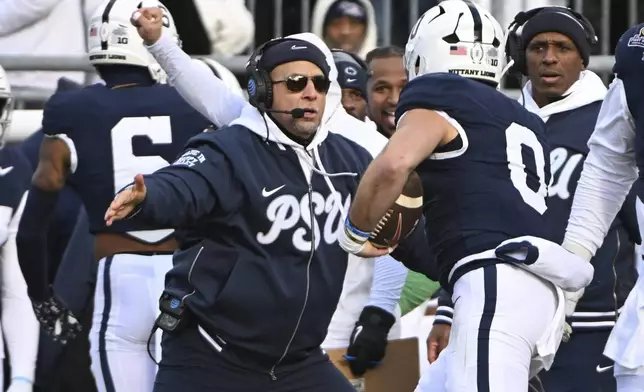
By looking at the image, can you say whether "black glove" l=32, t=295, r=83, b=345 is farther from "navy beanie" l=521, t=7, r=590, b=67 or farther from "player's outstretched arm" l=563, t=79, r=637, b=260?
"player's outstretched arm" l=563, t=79, r=637, b=260

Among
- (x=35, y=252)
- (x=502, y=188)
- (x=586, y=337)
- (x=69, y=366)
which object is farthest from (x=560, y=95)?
(x=69, y=366)

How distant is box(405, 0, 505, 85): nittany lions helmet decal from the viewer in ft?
19.5

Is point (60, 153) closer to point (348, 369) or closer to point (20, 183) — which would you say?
point (20, 183)

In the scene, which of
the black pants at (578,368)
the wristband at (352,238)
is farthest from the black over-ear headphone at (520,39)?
the wristband at (352,238)

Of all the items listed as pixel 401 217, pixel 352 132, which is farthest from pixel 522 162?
pixel 352 132

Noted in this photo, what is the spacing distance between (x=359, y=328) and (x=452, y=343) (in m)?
1.69

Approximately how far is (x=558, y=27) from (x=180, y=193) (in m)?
2.28

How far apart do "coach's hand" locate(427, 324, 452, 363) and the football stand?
1.34m

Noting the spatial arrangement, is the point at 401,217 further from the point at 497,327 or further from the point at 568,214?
the point at 568,214

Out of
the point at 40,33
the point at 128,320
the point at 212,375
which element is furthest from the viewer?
the point at 40,33

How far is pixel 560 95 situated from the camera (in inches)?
296

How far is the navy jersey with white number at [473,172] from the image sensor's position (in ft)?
18.6

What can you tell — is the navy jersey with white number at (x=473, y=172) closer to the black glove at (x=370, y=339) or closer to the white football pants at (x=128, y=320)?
the black glove at (x=370, y=339)

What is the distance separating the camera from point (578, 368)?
291 inches
